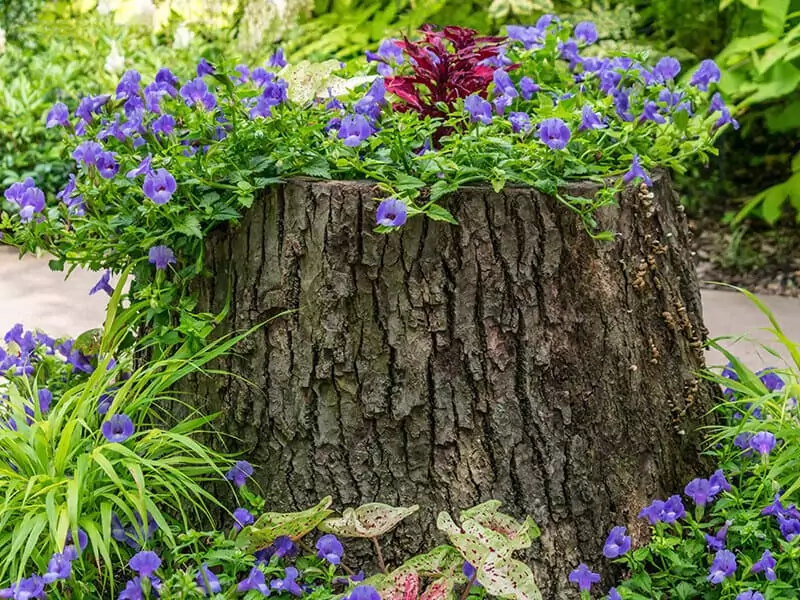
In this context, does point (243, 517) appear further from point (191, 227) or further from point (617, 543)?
point (617, 543)

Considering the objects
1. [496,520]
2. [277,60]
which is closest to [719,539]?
[496,520]

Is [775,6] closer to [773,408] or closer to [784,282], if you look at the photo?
[784,282]

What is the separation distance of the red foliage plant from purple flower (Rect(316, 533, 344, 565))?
40.4 inches

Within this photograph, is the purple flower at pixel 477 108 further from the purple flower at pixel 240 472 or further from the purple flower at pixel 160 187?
the purple flower at pixel 240 472

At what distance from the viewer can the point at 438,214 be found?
2.15 metres

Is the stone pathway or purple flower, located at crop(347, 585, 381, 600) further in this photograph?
the stone pathway

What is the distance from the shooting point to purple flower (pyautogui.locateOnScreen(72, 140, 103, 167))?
2.37 metres

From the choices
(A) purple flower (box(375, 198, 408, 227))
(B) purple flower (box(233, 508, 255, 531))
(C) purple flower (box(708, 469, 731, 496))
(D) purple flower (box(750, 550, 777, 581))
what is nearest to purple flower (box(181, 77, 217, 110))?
(A) purple flower (box(375, 198, 408, 227))

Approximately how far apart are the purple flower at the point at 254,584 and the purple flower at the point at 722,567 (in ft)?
3.08

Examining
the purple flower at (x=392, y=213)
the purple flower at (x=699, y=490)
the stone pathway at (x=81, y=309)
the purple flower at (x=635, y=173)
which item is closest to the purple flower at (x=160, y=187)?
the purple flower at (x=392, y=213)

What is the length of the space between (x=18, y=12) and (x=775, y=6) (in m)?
5.83

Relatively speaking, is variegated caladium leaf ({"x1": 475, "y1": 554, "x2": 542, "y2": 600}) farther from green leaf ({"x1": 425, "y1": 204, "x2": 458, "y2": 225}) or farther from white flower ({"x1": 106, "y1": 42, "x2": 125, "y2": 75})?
white flower ({"x1": 106, "y1": 42, "x2": 125, "y2": 75})

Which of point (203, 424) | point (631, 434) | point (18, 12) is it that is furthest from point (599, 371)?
point (18, 12)

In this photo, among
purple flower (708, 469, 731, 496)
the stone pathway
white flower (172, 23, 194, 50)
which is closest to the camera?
purple flower (708, 469, 731, 496)
